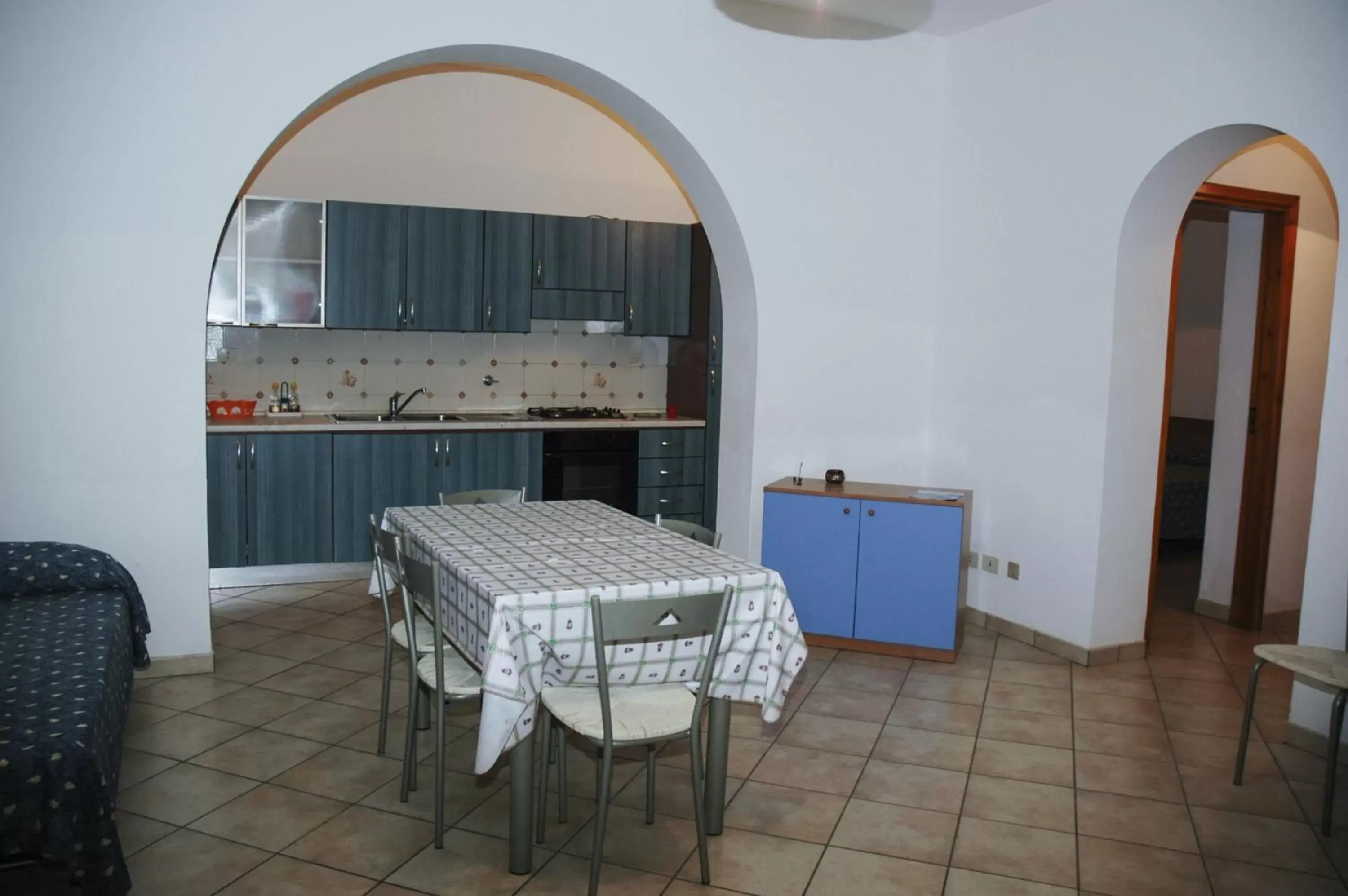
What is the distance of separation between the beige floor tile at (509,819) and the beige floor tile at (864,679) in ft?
4.71

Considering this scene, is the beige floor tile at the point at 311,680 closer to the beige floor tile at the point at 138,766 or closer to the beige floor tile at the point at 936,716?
the beige floor tile at the point at 138,766

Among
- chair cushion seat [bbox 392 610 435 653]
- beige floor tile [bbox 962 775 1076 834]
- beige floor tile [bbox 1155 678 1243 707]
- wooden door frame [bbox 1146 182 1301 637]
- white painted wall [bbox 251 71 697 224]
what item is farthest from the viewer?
white painted wall [bbox 251 71 697 224]

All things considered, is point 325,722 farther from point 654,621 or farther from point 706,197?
point 706,197

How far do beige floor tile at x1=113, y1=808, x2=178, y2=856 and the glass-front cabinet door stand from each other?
338 cm

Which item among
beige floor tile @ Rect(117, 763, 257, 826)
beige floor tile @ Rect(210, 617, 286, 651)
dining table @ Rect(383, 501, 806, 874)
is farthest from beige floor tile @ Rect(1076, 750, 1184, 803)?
beige floor tile @ Rect(210, 617, 286, 651)

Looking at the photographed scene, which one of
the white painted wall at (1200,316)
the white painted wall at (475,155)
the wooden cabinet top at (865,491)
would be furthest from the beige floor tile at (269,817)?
the white painted wall at (1200,316)

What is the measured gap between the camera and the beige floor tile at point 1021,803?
10.5 ft

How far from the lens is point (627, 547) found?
130 inches

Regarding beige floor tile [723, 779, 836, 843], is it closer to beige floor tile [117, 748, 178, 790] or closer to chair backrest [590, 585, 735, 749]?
chair backrest [590, 585, 735, 749]

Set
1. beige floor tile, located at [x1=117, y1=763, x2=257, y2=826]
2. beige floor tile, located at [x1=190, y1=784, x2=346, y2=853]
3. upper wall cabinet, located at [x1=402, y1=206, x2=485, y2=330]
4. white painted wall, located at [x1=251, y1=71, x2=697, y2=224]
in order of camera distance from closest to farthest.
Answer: beige floor tile, located at [x1=190, y1=784, x2=346, y2=853] < beige floor tile, located at [x1=117, y1=763, x2=257, y2=826] < upper wall cabinet, located at [x1=402, y1=206, x2=485, y2=330] < white painted wall, located at [x1=251, y1=71, x2=697, y2=224]

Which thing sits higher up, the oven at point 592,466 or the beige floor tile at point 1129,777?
the oven at point 592,466

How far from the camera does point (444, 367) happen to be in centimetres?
667

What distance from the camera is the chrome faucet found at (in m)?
6.43

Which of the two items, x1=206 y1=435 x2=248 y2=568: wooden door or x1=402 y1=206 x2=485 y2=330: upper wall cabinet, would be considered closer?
x1=206 y1=435 x2=248 y2=568: wooden door
